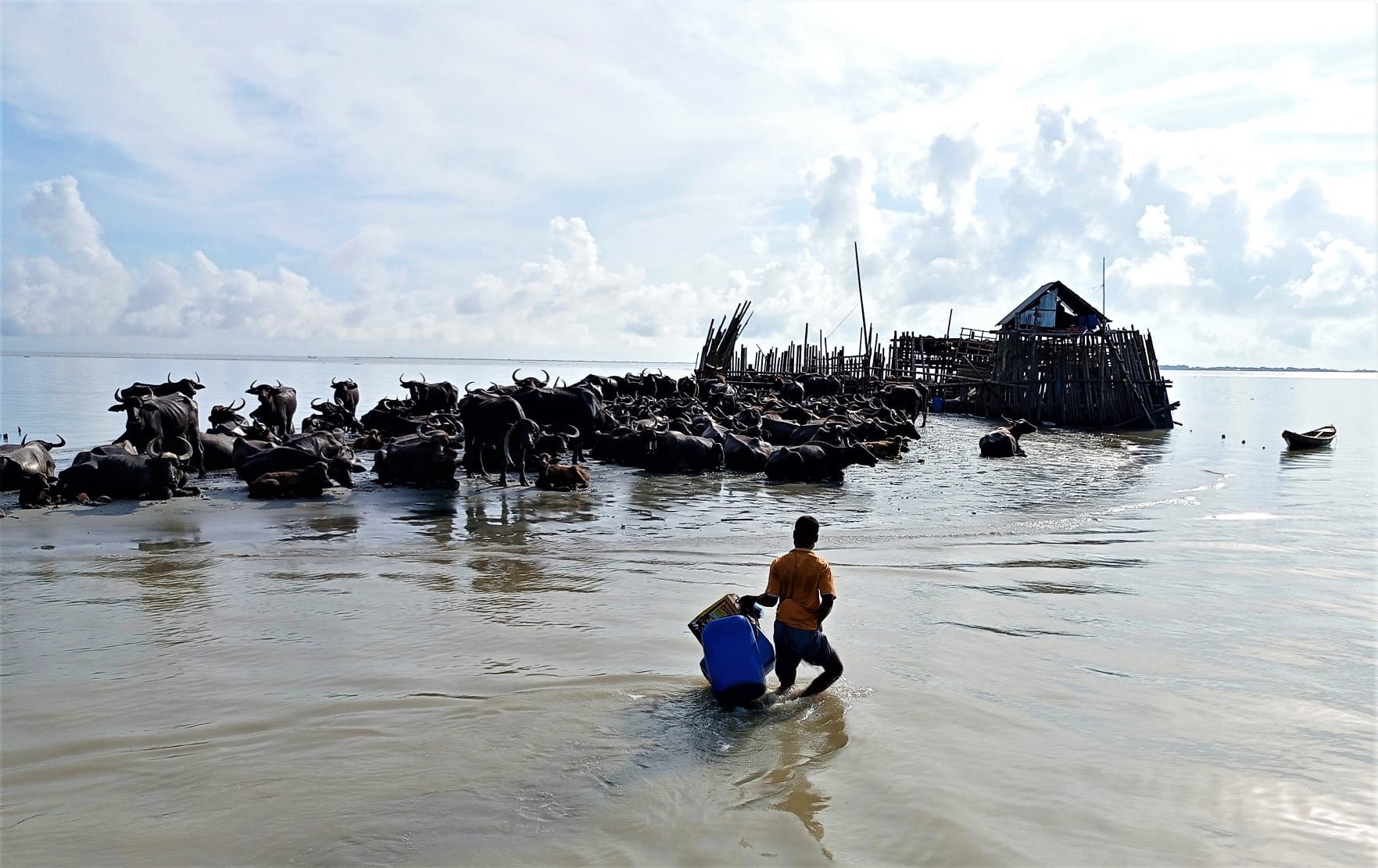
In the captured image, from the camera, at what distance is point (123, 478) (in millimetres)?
13836

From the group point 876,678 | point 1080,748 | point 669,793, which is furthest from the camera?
point 876,678

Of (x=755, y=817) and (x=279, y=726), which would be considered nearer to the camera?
(x=755, y=817)

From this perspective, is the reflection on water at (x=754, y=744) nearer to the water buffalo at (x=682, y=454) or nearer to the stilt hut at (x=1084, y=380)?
the water buffalo at (x=682, y=454)

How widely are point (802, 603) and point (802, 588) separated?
10cm

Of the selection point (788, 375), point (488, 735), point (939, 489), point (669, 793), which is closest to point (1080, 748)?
point (669, 793)

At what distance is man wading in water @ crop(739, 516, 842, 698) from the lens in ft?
18.9

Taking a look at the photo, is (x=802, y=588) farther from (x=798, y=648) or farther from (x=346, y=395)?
(x=346, y=395)

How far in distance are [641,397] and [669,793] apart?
26475 mm

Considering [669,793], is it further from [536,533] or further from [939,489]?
[939,489]

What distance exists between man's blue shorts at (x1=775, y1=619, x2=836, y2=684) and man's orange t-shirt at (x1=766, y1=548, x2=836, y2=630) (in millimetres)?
50

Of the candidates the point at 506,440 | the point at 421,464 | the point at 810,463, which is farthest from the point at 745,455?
the point at 421,464

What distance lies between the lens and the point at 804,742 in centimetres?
536

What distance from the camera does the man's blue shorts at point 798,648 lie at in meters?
5.81

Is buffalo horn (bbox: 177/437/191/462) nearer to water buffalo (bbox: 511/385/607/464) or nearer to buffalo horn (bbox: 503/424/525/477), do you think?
buffalo horn (bbox: 503/424/525/477)
